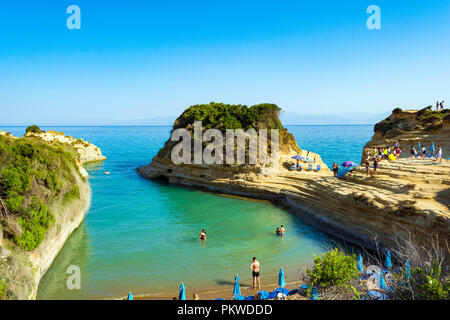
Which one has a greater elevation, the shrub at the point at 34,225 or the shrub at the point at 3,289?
the shrub at the point at 34,225

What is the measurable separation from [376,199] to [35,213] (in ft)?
64.2

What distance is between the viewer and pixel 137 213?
85.0 feet

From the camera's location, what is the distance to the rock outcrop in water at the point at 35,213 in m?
11.5

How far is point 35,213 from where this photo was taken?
561 inches

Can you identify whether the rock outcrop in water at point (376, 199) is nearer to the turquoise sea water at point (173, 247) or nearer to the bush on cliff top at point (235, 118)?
the turquoise sea water at point (173, 247)

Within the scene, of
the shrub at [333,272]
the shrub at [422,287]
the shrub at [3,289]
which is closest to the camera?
the shrub at [422,287]

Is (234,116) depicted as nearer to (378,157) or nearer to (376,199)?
(378,157)

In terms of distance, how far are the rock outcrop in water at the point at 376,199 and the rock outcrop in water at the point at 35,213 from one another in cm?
1725

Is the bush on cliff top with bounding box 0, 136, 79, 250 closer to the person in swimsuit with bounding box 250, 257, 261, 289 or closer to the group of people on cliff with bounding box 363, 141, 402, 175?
the person in swimsuit with bounding box 250, 257, 261, 289

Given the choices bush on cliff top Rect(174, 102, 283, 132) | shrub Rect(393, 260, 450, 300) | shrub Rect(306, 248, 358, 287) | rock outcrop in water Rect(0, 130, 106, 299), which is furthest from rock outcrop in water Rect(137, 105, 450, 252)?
rock outcrop in water Rect(0, 130, 106, 299)

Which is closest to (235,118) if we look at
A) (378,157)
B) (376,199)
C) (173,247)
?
(378,157)

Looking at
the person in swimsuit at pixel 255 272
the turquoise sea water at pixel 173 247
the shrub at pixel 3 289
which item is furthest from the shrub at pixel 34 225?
the person in swimsuit at pixel 255 272

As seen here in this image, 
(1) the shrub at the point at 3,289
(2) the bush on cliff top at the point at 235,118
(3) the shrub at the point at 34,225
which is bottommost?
(1) the shrub at the point at 3,289

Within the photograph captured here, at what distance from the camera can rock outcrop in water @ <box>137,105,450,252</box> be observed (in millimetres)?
16016
